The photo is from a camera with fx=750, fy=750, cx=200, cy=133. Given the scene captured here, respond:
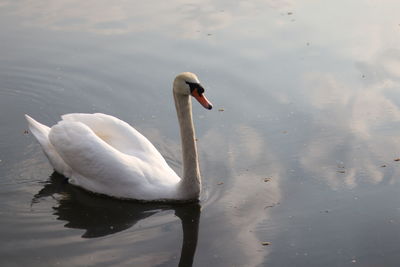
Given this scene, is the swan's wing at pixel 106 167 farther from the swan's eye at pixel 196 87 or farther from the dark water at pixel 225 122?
the swan's eye at pixel 196 87

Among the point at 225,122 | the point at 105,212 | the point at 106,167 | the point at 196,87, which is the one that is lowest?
the point at 225,122

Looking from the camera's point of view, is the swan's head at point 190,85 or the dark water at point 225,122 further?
the swan's head at point 190,85

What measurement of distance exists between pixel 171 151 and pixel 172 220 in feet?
5.16

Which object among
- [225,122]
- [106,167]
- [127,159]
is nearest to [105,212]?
[106,167]

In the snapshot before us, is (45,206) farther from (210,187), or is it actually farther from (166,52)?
(166,52)

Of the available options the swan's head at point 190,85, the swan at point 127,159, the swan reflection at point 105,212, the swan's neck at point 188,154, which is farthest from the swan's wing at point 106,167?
the swan's head at point 190,85

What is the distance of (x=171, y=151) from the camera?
906cm

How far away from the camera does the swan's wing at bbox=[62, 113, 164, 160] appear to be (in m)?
8.27

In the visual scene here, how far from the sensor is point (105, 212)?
7.76m

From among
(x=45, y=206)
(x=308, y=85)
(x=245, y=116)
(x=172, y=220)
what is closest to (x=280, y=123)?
(x=245, y=116)

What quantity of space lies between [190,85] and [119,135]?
1201 mm

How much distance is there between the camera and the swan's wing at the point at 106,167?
7.86 m

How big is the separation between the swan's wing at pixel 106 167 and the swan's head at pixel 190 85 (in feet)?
3.11

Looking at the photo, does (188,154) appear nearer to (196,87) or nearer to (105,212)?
(196,87)
